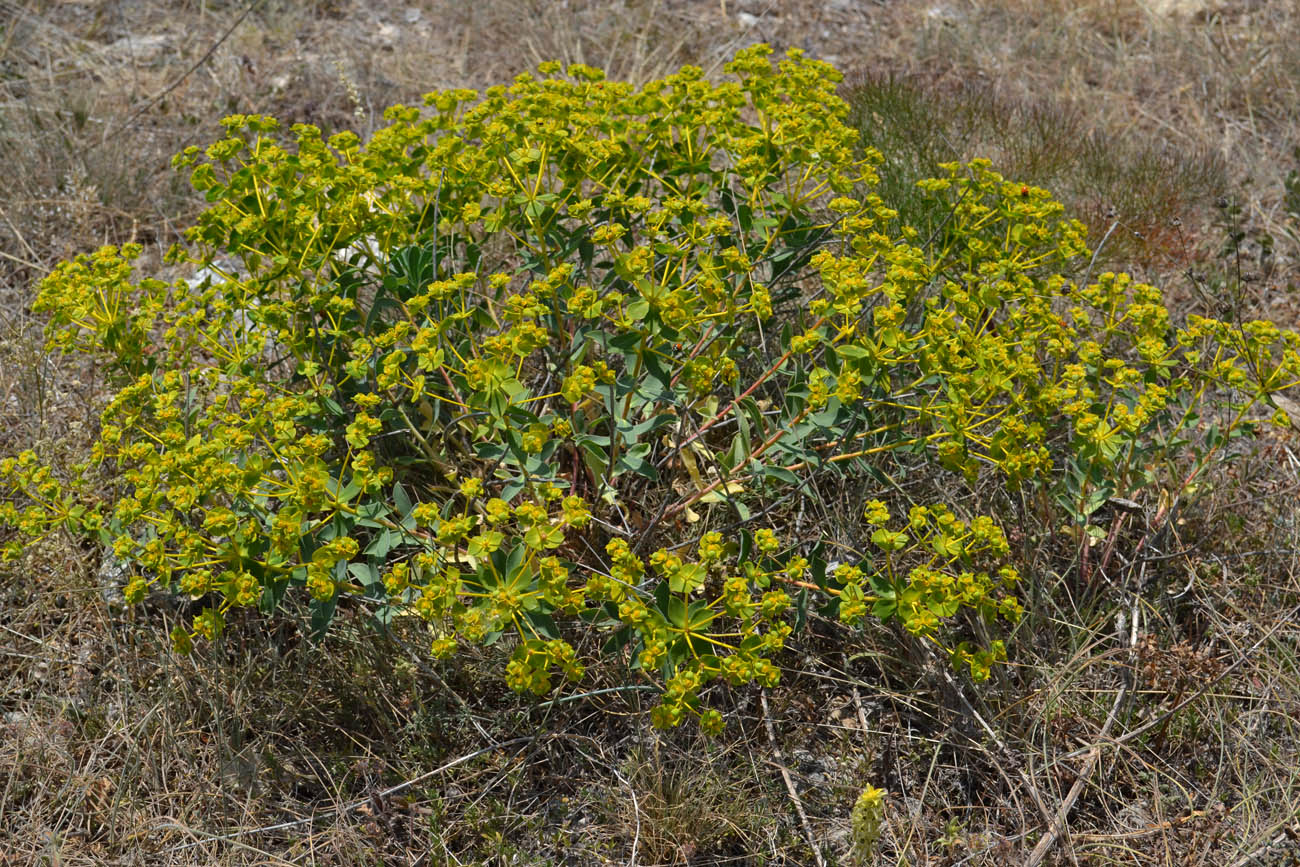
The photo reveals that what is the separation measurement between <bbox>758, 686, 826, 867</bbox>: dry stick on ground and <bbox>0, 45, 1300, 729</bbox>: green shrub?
0.10 metres

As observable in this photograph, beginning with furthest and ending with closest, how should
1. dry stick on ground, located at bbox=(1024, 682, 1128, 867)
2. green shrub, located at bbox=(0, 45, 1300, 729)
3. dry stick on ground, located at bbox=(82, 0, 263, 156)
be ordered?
dry stick on ground, located at bbox=(82, 0, 263, 156) < dry stick on ground, located at bbox=(1024, 682, 1128, 867) < green shrub, located at bbox=(0, 45, 1300, 729)

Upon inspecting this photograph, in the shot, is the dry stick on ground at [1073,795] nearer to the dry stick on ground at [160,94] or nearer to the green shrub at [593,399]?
the green shrub at [593,399]

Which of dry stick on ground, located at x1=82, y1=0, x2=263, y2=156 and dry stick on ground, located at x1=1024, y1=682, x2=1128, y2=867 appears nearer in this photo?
dry stick on ground, located at x1=1024, y1=682, x2=1128, y2=867

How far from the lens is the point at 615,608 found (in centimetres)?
228

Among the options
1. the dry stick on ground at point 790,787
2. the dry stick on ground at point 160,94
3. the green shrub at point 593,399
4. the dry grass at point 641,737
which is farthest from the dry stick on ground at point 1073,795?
the dry stick on ground at point 160,94

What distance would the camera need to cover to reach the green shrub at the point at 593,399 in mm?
2211

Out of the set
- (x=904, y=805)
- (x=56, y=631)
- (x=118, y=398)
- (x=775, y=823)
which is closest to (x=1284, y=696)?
(x=904, y=805)

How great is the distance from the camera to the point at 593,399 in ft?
9.09

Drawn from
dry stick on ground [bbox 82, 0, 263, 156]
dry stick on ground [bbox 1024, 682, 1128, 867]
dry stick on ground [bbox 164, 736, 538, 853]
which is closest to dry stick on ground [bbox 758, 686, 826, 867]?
dry stick on ground [bbox 1024, 682, 1128, 867]

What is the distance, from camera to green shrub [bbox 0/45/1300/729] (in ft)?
7.25

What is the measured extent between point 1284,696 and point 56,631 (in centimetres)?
324

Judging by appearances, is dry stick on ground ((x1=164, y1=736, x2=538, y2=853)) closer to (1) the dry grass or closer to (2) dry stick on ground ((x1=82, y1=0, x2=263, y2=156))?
(1) the dry grass

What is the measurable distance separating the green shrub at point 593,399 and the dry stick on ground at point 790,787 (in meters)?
0.10

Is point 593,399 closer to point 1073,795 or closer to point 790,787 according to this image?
point 790,787
